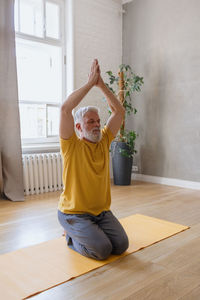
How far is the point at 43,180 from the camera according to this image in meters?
3.92

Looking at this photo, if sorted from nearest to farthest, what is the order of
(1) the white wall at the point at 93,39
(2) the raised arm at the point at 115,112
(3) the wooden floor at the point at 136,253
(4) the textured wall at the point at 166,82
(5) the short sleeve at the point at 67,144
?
1. (3) the wooden floor at the point at 136,253
2. (5) the short sleeve at the point at 67,144
3. (2) the raised arm at the point at 115,112
4. (4) the textured wall at the point at 166,82
5. (1) the white wall at the point at 93,39

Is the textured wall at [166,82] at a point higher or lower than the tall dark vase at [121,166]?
higher

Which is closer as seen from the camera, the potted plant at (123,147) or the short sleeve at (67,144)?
the short sleeve at (67,144)

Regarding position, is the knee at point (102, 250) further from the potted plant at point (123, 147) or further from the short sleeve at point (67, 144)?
the potted plant at point (123, 147)

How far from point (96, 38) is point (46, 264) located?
3.76 metres

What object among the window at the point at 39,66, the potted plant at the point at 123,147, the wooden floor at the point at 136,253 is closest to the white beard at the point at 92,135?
the wooden floor at the point at 136,253

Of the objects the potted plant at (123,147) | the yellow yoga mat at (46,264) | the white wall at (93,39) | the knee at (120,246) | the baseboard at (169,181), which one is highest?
the white wall at (93,39)

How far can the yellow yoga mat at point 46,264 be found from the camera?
154 cm

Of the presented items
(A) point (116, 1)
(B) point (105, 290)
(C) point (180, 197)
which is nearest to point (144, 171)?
(C) point (180, 197)

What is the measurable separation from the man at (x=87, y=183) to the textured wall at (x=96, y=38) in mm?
2494

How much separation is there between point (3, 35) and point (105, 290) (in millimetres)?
3055

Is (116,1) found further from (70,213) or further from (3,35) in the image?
(70,213)

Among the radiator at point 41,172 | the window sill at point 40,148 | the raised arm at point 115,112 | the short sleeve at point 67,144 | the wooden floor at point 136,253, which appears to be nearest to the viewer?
the wooden floor at point 136,253

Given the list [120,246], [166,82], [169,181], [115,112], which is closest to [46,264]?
[120,246]
